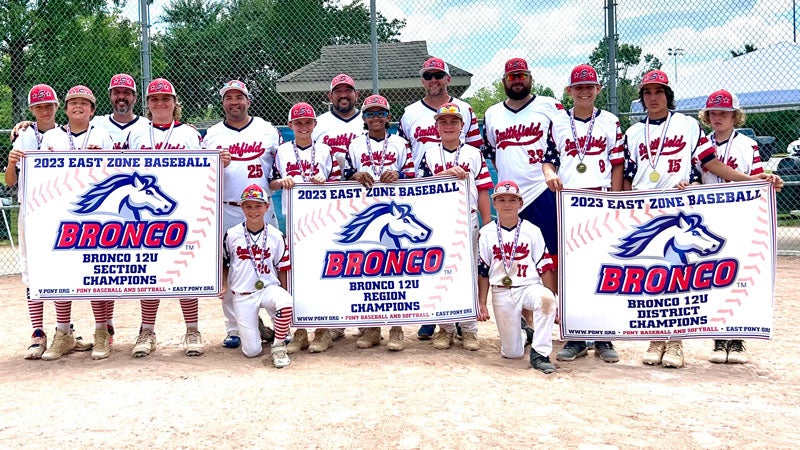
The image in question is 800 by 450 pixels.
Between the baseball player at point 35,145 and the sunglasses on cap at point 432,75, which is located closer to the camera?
the baseball player at point 35,145

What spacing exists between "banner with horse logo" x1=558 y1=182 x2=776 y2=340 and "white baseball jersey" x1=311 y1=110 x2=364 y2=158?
192 centimetres

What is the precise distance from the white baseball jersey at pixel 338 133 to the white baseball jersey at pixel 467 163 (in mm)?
756

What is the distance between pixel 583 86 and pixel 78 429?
166 inches

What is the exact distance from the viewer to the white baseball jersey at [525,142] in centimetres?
582

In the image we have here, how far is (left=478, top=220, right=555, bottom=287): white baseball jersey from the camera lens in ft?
17.9

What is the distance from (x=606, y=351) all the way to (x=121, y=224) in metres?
3.99

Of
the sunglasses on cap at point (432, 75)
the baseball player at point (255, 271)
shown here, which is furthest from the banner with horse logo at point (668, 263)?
the baseball player at point (255, 271)

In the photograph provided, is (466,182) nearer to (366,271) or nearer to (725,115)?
(366,271)

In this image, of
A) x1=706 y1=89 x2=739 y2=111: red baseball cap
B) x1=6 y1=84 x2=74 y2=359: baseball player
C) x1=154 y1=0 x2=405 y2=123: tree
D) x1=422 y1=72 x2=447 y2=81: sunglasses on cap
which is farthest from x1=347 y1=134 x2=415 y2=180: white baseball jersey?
x1=154 y1=0 x2=405 y2=123: tree

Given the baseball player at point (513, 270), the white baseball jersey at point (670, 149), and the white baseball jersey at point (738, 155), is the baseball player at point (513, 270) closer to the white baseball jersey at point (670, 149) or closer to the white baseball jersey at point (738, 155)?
the white baseball jersey at point (670, 149)

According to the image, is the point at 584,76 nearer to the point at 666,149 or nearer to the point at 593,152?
the point at 593,152

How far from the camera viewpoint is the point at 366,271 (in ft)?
19.3

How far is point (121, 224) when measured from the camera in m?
5.82

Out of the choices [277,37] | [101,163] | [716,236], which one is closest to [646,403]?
[716,236]
